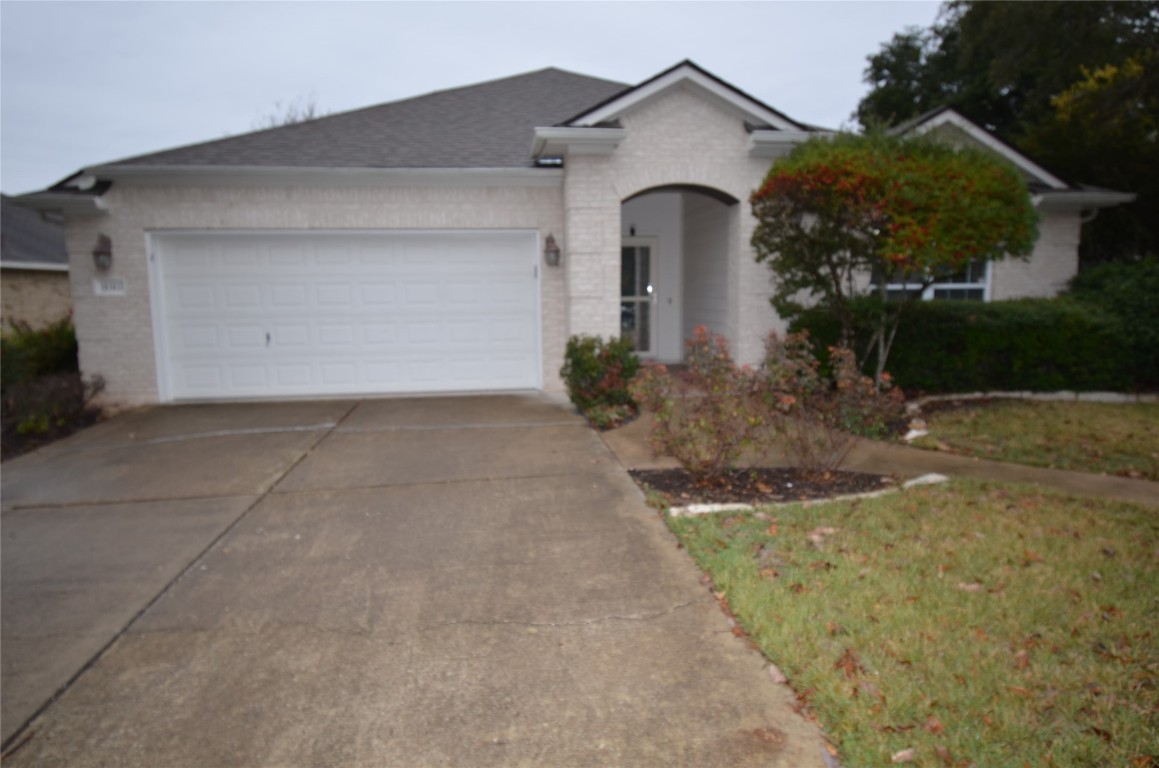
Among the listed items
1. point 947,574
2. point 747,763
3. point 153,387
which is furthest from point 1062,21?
point 153,387

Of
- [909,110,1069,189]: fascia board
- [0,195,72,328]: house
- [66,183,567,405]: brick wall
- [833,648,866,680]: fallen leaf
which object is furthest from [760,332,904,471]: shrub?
[0,195,72,328]: house

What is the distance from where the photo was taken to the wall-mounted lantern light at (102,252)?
10.3m

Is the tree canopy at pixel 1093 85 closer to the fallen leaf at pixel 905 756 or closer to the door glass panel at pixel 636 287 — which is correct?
the door glass panel at pixel 636 287

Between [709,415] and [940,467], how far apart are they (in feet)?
8.73

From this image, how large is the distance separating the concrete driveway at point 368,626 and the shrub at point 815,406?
158cm

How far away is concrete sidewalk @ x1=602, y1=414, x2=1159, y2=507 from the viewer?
6.37 m

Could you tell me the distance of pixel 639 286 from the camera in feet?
45.5

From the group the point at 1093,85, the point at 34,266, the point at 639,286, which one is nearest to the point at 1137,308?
the point at 639,286

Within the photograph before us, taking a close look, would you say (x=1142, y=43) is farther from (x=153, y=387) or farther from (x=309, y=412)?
(x=153, y=387)

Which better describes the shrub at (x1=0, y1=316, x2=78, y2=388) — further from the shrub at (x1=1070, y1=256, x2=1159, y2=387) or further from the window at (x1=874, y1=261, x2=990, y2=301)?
the shrub at (x1=1070, y1=256, x2=1159, y2=387)

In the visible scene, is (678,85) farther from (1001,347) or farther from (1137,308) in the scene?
(1137,308)

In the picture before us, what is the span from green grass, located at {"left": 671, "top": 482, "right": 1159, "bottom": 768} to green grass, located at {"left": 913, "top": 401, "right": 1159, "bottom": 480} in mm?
1724

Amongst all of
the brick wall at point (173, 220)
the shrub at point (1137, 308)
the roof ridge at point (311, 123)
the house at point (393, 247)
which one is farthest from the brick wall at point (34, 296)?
the shrub at point (1137, 308)

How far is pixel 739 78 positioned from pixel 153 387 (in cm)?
2186
